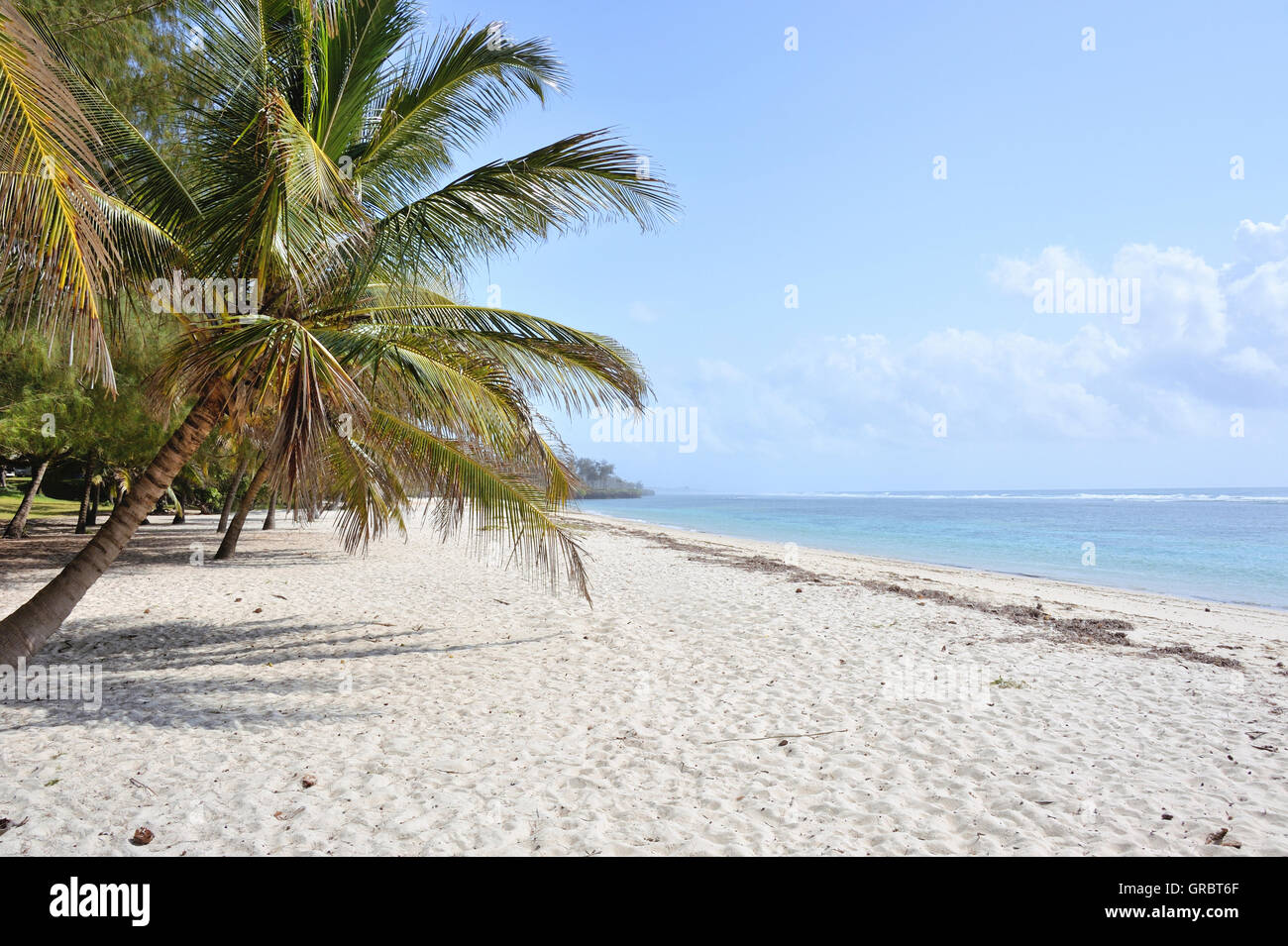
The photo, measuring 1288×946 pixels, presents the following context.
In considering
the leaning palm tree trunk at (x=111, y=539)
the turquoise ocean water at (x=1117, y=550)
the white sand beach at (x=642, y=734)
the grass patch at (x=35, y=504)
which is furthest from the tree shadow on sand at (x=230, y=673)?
the grass patch at (x=35, y=504)

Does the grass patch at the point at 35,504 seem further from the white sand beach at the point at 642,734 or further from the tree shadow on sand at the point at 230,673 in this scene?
the white sand beach at the point at 642,734

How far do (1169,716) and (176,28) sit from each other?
37.3ft

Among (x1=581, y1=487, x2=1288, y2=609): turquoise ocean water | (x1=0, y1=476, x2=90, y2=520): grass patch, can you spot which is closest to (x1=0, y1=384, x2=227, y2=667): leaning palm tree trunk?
(x1=581, y1=487, x2=1288, y2=609): turquoise ocean water

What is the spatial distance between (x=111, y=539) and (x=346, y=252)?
125 inches

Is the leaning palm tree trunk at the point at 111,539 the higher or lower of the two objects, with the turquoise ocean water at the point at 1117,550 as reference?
higher

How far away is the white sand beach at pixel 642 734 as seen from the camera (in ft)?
11.8

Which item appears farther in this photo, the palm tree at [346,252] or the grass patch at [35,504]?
the grass patch at [35,504]

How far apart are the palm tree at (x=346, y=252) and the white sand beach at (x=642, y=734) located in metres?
1.60

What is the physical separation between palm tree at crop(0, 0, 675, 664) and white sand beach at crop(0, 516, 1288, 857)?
160 centimetres

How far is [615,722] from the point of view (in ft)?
17.7

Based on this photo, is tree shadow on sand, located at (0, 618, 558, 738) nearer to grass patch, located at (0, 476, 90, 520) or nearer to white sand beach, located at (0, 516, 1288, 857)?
white sand beach, located at (0, 516, 1288, 857)

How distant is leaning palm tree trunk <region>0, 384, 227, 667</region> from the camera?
584 cm

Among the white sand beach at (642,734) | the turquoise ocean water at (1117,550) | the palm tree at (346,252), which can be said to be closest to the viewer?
the white sand beach at (642,734)
